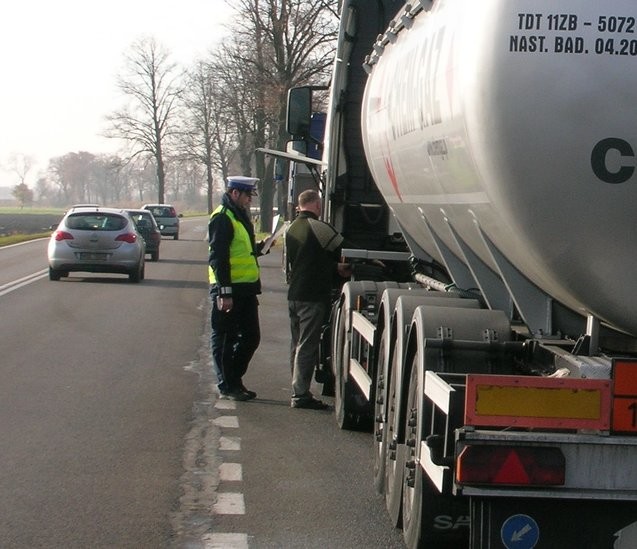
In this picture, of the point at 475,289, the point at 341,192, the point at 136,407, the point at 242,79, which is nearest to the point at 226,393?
the point at 136,407

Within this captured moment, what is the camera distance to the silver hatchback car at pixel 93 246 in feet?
87.4

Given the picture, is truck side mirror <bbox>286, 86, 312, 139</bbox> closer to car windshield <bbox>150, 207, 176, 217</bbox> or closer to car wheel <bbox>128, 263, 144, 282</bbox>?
car wheel <bbox>128, 263, 144, 282</bbox>

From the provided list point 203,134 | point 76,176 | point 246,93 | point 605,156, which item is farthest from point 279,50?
point 76,176

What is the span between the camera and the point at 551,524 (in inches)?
197

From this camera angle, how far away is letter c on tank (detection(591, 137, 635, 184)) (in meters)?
4.65

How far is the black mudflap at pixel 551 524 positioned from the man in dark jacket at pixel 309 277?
588cm

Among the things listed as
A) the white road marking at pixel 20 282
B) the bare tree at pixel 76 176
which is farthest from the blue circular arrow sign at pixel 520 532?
the bare tree at pixel 76 176

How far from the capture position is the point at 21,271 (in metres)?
30.6

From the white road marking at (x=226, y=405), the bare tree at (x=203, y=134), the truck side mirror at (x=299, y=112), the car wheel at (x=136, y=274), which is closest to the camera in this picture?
the white road marking at (x=226, y=405)

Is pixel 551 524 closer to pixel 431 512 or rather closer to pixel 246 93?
pixel 431 512

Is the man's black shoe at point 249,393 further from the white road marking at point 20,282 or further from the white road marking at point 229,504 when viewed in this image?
the white road marking at point 20,282

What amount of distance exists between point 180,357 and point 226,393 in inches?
125

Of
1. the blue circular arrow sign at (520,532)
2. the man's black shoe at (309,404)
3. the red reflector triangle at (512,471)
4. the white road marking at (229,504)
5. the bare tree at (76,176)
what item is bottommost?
the bare tree at (76,176)

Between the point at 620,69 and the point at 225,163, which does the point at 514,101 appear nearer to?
the point at 620,69
